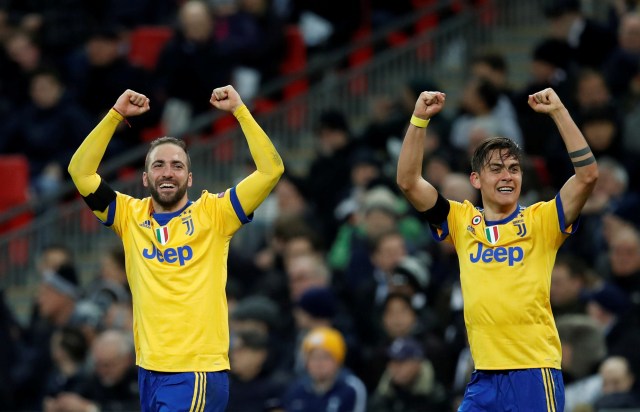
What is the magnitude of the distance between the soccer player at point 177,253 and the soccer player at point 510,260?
117 centimetres

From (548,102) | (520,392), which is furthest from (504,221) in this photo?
(520,392)

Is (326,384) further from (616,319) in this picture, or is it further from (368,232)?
(368,232)

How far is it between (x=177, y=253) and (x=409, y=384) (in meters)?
3.79

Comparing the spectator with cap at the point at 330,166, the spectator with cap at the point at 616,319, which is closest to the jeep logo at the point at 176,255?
the spectator with cap at the point at 616,319

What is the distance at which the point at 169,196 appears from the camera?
1102 cm

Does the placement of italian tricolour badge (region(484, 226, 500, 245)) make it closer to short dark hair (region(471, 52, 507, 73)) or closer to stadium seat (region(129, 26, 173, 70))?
short dark hair (region(471, 52, 507, 73))

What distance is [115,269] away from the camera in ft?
55.4

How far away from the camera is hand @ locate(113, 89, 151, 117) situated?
1115 centimetres

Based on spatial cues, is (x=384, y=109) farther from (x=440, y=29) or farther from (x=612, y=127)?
(x=612, y=127)

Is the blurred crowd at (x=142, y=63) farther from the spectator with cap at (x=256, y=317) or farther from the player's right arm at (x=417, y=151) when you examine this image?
the player's right arm at (x=417, y=151)

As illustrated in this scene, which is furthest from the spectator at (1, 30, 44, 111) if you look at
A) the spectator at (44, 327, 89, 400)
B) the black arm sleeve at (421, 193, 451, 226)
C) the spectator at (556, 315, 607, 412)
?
the black arm sleeve at (421, 193, 451, 226)

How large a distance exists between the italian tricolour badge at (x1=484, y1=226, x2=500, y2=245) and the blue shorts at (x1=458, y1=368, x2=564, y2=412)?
0.85 meters

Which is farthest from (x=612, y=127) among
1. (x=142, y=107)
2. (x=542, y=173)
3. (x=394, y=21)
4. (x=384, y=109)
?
(x=142, y=107)

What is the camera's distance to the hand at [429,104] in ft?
35.1
